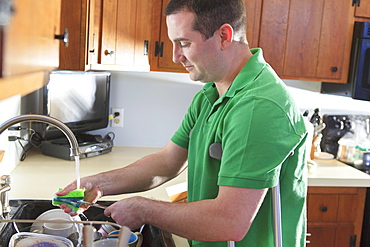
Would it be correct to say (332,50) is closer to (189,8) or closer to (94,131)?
(94,131)

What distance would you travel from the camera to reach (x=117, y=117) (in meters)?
3.08

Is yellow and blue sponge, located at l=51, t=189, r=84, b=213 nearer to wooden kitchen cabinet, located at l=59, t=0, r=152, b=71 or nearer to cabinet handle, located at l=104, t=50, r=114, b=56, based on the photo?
wooden kitchen cabinet, located at l=59, t=0, r=152, b=71

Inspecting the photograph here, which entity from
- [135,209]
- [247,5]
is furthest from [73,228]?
[247,5]

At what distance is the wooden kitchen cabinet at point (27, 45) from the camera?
545mm

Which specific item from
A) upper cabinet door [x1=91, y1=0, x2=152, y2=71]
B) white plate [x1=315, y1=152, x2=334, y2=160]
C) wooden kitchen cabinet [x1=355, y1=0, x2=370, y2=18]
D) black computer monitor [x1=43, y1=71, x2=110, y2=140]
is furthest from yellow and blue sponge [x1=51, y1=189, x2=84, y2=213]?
wooden kitchen cabinet [x1=355, y1=0, x2=370, y2=18]

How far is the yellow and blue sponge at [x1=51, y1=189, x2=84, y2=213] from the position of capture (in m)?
1.44

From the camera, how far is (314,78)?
9.80ft

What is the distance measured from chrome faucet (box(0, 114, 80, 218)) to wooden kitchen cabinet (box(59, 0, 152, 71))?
0.52 meters

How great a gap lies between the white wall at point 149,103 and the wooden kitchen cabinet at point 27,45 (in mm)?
2095

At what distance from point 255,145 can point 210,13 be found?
1.42ft

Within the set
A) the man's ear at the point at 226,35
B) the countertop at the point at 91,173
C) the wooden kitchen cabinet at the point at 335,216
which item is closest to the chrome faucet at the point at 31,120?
the countertop at the point at 91,173

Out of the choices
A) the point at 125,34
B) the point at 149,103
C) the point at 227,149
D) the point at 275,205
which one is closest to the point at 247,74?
the point at 227,149

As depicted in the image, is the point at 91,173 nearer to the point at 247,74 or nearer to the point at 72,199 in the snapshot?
the point at 72,199

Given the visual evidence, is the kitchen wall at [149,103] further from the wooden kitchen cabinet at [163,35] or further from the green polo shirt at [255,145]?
the green polo shirt at [255,145]
